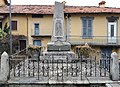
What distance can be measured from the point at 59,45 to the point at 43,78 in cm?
629

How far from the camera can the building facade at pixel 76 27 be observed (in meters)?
29.6

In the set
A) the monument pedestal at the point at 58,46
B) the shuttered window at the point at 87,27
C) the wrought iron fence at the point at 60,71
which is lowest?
the wrought iron fence at the point at 60,71

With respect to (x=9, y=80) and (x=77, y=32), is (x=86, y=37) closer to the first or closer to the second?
(x=77, y=32)

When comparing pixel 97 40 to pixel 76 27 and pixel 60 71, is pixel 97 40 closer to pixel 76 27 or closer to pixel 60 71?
pixel 76 27

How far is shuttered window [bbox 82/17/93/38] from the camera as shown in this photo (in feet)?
98.6

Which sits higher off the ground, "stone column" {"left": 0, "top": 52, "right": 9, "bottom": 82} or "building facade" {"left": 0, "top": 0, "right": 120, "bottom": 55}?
"building facade" {"left": 0, "top": 0, "right": 120, "bottom": 55}

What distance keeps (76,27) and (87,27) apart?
1.28m

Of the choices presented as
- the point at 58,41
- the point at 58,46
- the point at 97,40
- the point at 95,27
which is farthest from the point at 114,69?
the point at 95,27

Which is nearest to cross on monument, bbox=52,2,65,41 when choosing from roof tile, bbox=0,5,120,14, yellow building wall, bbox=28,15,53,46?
roof tile, bbox=0,5,120,14

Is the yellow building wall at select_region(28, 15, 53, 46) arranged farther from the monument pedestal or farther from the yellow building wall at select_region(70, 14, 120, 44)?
the monument pedestal

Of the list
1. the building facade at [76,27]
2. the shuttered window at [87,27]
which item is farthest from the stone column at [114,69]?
the shuttered window at [87,27]

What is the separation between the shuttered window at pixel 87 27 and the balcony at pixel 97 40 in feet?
1.45

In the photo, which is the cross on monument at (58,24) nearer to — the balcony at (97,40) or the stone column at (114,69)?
the stone column at (114,69)

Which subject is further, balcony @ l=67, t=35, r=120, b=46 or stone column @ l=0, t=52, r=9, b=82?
balcony @ l=67, t=35, r=120, b=46
